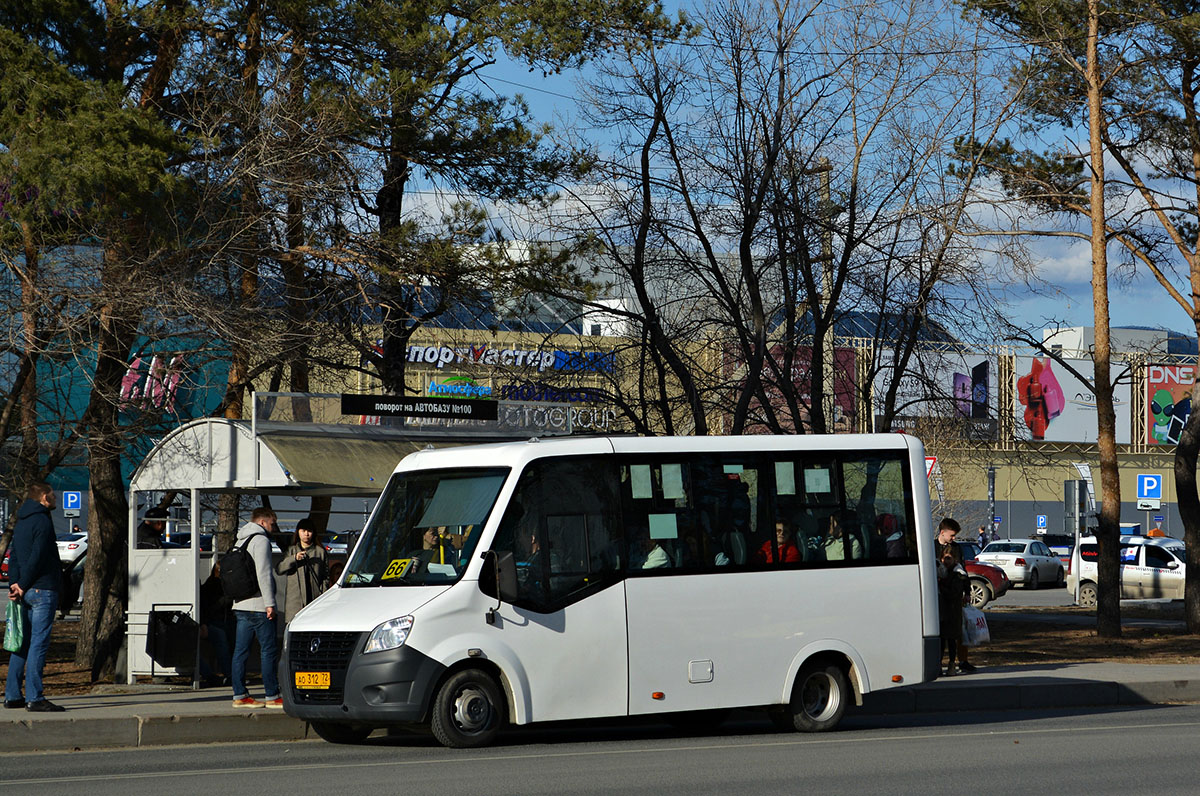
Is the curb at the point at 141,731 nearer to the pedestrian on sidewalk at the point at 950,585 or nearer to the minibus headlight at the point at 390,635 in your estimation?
the minibus headlight at the point at 390,635

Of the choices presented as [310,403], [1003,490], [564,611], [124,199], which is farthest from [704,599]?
[1003,490]

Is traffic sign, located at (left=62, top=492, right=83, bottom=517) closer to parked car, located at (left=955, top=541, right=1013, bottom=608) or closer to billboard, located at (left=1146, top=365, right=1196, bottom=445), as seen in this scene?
parked car, located at (left=955, top=541, right=1013, bottom=608)

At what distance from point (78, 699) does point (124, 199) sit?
15.9 ft

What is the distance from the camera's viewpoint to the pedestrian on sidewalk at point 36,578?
1248 centimetres

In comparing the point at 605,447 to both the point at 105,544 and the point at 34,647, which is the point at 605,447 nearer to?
the point at 34,647

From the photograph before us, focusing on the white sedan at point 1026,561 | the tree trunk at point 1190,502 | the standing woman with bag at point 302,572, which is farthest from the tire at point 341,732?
the white sedan at point 1026,561

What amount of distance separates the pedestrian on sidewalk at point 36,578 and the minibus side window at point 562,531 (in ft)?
13.2

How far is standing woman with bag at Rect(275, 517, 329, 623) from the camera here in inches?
532

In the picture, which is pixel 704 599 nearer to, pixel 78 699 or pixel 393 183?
pixel 78 699

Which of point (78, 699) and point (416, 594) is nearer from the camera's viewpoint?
point (416, 594)

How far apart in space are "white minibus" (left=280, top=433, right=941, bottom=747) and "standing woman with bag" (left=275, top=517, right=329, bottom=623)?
144 centimetres

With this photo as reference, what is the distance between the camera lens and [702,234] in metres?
21.2

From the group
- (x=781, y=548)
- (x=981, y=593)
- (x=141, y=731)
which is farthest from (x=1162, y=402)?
(x=141, y=731)

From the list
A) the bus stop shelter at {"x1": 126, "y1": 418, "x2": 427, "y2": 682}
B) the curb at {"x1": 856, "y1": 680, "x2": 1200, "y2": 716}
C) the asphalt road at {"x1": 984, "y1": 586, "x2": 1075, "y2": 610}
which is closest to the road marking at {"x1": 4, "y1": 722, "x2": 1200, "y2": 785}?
the curb at {"x1": 856, "y1": 680, "x2": 1200, "y2": 716}
